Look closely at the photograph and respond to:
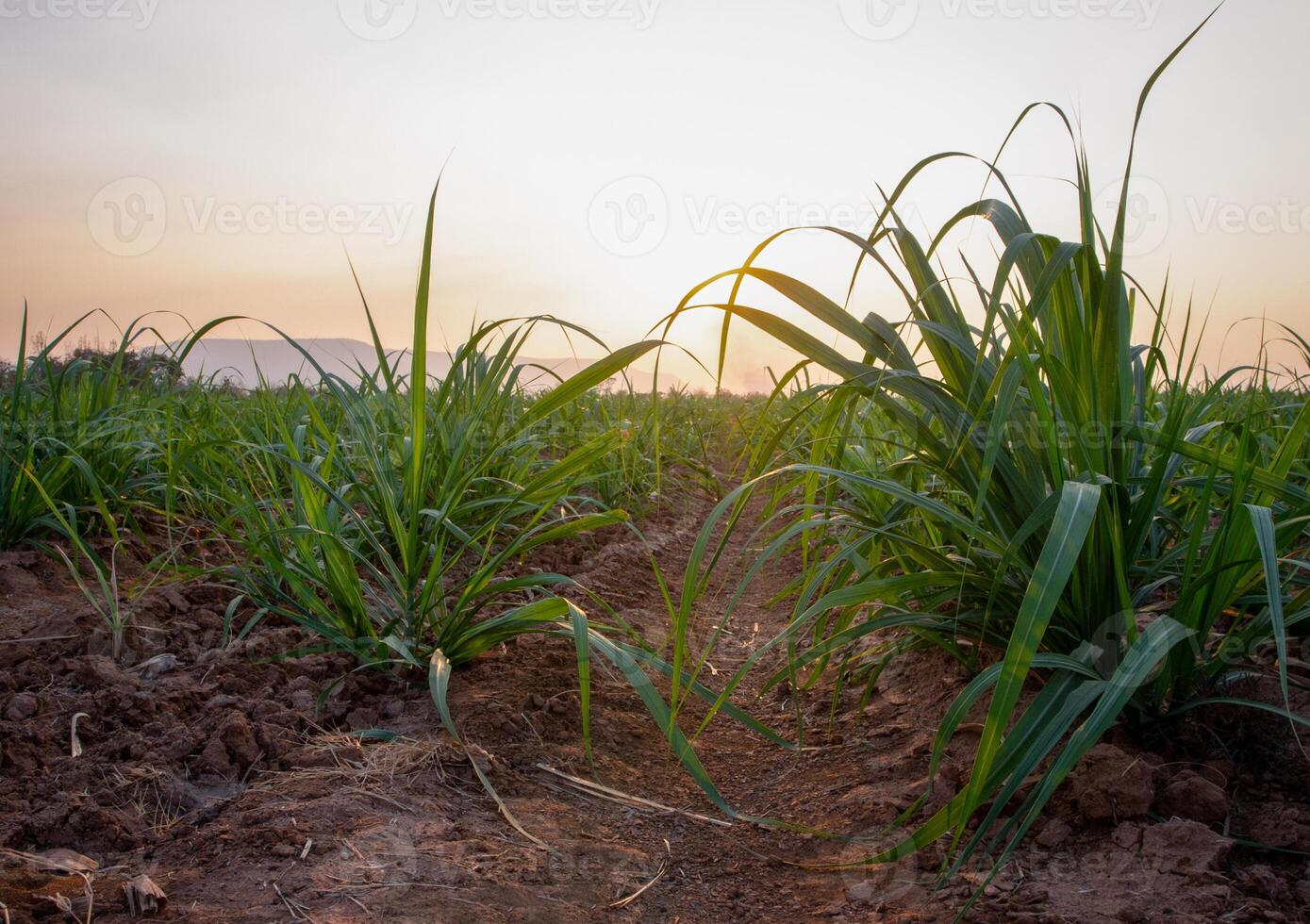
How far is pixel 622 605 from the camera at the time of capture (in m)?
2.66

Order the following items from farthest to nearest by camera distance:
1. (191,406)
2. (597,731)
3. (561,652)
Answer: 1. (191,406)
2. (561,652)
3. (597,731)

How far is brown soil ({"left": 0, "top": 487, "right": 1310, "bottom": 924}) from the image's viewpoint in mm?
1057

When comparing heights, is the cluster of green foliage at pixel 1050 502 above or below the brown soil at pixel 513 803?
above

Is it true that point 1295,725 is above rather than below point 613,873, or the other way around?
above

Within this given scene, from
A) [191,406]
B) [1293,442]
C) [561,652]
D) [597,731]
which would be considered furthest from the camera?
[191,406]

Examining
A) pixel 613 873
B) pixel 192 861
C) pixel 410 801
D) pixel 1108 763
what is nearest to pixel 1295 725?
pixel 1108 763

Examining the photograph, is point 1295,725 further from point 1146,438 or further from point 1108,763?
point 1146,438

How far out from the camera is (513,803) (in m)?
1.36

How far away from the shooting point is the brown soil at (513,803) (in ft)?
3.47

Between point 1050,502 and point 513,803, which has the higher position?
point 1050,502

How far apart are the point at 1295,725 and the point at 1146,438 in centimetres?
49

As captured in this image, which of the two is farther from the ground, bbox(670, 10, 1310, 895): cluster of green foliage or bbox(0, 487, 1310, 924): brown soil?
bbox(670, 10, 1310, 895): cluster of green foliage

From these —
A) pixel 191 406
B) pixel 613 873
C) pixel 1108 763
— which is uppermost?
pixel 191 406

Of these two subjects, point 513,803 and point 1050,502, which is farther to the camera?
point 513,803
